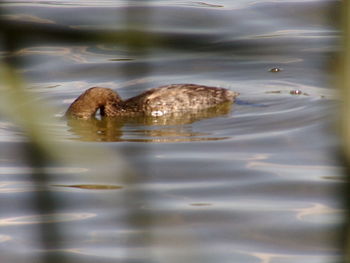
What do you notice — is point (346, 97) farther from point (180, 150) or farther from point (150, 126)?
point (150, 126)

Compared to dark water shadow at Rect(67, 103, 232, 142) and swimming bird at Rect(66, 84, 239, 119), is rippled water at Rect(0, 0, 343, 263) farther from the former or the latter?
swimming bird at Rect(66, 84, 239, 119)

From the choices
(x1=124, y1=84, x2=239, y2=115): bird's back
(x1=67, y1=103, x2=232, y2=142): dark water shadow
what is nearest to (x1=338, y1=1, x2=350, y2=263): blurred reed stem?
(x1=67, y1=103, x2=232, y2=142): dark water shadow

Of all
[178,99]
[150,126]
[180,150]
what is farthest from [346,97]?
[178,99]

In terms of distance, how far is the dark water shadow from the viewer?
8.17 metres

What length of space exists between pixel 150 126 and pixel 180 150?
4.40ft

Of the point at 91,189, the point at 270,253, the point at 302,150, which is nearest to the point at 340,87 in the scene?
the point at 270,253

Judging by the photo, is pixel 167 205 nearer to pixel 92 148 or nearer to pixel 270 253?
pixel 270 253

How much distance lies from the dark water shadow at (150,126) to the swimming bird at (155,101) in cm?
5

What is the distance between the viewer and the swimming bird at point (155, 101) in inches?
360

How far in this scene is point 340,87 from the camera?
1.02m

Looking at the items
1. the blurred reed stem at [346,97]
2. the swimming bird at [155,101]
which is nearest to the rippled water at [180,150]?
the blurred reed stem at [346,97]

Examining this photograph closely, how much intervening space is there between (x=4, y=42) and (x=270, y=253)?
3957 mm

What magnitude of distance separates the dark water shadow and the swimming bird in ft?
0.17

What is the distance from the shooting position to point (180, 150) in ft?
25.0
